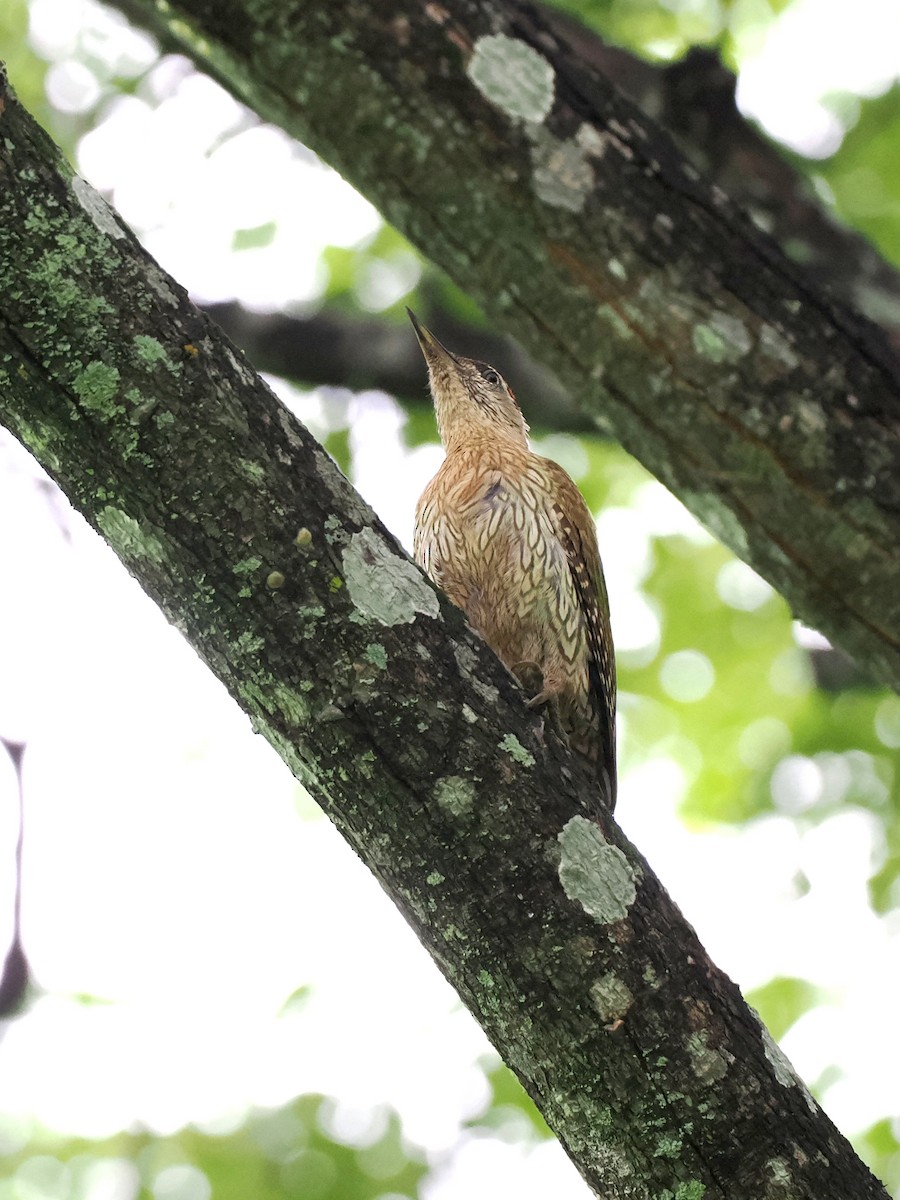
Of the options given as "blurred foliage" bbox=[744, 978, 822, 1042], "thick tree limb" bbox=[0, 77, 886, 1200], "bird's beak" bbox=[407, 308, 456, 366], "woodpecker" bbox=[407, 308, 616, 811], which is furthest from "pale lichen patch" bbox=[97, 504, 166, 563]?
"blurred foliage" bbox=[744, 978, 822, 1042]

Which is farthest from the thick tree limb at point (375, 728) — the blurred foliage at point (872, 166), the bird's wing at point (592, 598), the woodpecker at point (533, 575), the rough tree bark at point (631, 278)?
the blurred foliage at point (872, 166)

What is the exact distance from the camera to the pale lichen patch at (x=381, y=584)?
2.26m

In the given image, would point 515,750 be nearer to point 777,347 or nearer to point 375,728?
point 375,728

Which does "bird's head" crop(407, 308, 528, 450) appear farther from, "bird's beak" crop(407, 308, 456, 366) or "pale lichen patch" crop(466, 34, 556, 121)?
"pale lichen patch" crop(466, 34, 556, 121)

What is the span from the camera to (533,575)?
4.48 meters

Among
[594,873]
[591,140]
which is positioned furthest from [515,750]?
[591,140]

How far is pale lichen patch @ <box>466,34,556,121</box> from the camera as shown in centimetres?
273

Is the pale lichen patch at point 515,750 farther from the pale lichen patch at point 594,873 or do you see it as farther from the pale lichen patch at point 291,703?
the pale lichen patch at point 291,703

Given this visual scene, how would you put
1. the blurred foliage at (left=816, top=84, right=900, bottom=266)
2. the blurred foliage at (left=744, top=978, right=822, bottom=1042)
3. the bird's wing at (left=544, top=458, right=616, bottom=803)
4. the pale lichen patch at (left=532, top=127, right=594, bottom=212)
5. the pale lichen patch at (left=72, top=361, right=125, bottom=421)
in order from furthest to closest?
the blurred foliage at (left=744, top=978, right=822, bottom=1042) → the blurred foliage at (left=816, top=84, right=900, bottom=266) → the bird's wing at (left=544, top=458, right=616, bottom=803) → the pale lichen patch at (left=532, top=127, right=594, bottom=212) → the pale lichen patch at (left=72, top=361, right=125, bottom=421)

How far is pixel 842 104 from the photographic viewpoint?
5.55 metres

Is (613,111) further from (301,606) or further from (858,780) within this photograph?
(858,780)

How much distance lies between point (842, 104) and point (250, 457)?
4.42 metres

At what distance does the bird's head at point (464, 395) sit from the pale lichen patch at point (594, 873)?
10.9 ft

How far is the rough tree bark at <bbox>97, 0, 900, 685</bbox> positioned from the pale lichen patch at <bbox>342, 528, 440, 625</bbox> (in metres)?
0.72
